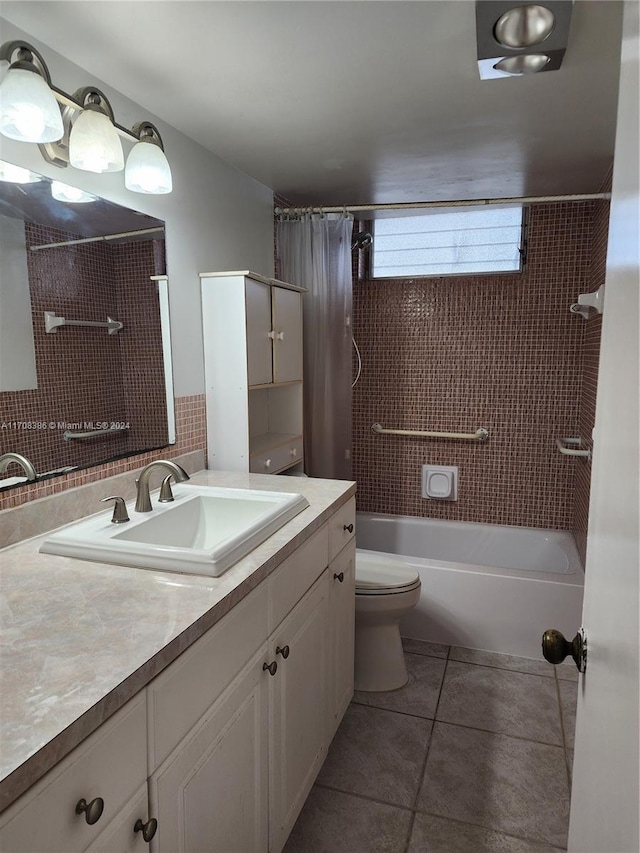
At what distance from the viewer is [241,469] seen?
2.25m

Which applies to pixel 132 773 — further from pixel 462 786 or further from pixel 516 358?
pixel 516 358

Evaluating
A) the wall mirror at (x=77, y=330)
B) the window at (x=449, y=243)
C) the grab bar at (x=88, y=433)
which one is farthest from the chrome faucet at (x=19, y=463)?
the window at (x=449, y=243)

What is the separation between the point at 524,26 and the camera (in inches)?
55.5

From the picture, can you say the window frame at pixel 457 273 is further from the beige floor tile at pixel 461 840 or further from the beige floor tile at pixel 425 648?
the beige floor tile at pixel 461 840

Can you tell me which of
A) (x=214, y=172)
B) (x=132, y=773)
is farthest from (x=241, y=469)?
(x=132, y=773)

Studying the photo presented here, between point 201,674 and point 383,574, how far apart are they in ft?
4.69

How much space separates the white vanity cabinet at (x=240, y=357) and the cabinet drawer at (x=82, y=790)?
1441 mm

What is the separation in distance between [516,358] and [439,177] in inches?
46.1

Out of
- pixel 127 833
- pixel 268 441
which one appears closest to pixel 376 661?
pixel 268 441

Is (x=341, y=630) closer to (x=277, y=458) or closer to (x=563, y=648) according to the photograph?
(x=277, y=458)

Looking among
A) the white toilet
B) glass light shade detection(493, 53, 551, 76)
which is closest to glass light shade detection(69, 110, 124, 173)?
glass light shade detection(493, 53, 551, 76)

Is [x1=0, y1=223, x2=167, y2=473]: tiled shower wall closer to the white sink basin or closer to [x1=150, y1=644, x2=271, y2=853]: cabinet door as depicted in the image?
the white sink basin

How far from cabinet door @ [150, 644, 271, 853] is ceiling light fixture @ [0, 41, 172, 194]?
1367 mm

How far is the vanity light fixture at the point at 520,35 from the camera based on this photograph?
135 cm
